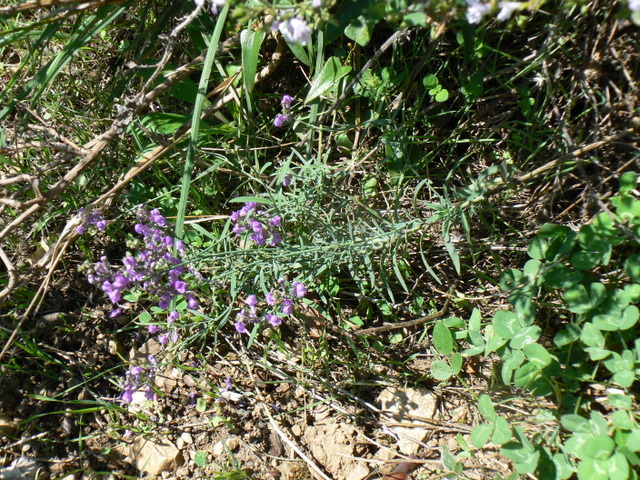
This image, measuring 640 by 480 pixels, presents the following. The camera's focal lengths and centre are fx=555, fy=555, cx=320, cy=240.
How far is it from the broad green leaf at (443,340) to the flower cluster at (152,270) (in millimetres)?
912

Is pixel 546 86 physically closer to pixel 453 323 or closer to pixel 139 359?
pixel 453 323

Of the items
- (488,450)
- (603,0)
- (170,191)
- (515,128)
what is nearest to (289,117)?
(170,191)

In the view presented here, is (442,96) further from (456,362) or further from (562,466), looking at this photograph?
(562,466)

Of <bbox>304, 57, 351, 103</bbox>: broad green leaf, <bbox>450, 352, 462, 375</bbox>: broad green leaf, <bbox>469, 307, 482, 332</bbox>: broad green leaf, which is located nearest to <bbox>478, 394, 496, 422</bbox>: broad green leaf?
<bbox>450, 352, 462, 375</bbox>: broad green leaf

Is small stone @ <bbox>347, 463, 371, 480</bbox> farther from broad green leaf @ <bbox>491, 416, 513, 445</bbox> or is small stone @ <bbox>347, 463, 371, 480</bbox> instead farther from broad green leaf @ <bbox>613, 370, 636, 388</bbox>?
broad green leaf @ <bbox>613, 370, 636, 388</bbox>

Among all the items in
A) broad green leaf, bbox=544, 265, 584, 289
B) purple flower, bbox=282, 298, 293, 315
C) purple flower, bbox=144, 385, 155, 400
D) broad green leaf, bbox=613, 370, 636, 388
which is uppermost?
purple flower, bbox=282, 298, 293, 315

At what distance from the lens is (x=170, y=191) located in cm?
238

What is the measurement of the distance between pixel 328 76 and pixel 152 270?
995mm

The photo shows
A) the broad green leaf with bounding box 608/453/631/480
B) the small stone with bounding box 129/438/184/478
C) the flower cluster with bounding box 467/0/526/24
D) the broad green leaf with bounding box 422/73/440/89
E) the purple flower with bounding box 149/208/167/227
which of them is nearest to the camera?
the flower cluster with bounding box 467/0/526/24

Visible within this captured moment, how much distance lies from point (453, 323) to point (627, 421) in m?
0.64

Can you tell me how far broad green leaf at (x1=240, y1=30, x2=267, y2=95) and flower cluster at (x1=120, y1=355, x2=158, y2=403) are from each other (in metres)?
1.19

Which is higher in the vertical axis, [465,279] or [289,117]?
[289,117]

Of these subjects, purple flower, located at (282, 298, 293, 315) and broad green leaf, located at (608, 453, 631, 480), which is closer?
broad green leaf, located at (608, 453, 631, 480)

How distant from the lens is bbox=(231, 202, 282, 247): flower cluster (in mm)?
1961
